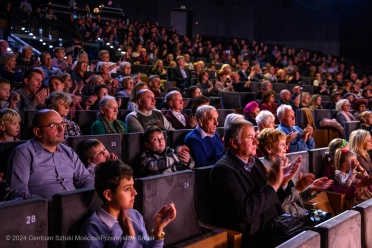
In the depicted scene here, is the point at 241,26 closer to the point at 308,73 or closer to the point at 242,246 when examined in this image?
the point at 308,73

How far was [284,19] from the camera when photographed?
11.7m

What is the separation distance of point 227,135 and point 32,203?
0.96 m

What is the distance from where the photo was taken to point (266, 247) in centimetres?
183

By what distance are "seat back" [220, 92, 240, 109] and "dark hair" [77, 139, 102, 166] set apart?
2870 millimetres

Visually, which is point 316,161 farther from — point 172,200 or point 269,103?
point 269,103

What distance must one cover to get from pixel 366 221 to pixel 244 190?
51 centimetres

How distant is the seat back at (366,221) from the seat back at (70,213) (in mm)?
991

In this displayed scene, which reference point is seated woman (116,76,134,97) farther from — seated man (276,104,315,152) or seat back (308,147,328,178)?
seat back (308,147,328,178)

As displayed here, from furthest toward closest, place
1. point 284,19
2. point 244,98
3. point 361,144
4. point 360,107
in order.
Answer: point 284,19 → point 360,107 → point 244,98 → point 361,144

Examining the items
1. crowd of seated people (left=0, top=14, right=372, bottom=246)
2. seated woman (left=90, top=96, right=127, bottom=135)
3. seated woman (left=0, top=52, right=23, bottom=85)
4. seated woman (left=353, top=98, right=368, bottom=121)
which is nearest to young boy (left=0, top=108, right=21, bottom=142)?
crowd of seated people (left=0, top=14, right=372, bottom=246)

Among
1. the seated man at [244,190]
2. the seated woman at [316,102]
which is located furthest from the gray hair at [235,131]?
the seated woman at [316,102]

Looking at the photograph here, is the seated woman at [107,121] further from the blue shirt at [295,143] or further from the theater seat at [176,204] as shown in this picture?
the blue shirt at [295,143]

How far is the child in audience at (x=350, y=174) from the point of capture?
2709 millimetres

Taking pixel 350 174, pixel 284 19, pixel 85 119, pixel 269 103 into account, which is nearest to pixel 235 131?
pixel 350 174
